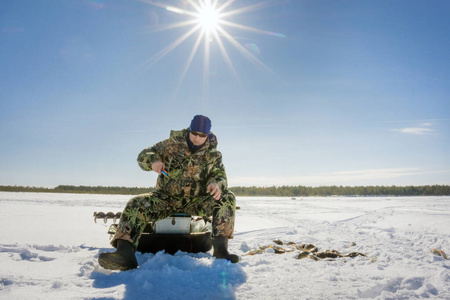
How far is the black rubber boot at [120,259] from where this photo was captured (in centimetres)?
226

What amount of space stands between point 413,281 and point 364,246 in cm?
175

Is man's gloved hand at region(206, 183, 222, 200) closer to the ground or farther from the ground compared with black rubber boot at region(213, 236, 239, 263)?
farther from the ground

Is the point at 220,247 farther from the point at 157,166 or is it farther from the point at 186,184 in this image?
the point at 157,166

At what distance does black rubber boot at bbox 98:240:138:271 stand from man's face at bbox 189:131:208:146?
1.42 m

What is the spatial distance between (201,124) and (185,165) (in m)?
0.58

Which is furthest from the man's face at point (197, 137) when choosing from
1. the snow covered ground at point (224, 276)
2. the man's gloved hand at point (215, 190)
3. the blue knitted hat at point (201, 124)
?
the snow covered ground at point (224, 276)

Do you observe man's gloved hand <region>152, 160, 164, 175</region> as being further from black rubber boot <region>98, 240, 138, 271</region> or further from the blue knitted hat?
black rubber boot <region>98, 240, 138, 271</region>

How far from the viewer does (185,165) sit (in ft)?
11.0

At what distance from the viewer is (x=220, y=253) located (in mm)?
2820

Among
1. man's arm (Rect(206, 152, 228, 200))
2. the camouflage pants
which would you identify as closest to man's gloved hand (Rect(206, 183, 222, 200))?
man's arm (Rect(206, 152, 228, 200))

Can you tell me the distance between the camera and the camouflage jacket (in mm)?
3271

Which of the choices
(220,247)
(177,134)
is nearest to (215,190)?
(220,247)

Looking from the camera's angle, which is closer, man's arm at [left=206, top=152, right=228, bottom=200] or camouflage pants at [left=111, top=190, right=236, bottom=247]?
camouflage pants at [left=111, top=190, right=236, bottom=247]

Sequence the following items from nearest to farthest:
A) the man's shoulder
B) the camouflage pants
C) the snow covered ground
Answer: the snow covered ground, the camouflage pants, the man's shoulder
